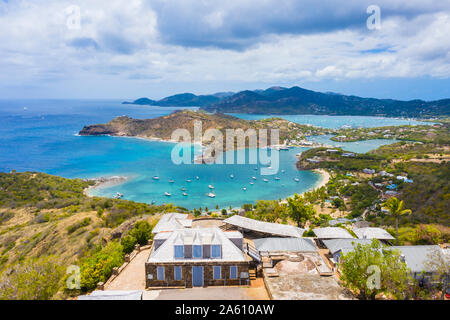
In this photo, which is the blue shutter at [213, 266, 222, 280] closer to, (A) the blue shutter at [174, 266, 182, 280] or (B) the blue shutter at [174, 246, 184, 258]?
(A) the blue shutter at [174, 266, 182, 280]

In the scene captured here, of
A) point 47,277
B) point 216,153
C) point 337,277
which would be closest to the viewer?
point 47,277

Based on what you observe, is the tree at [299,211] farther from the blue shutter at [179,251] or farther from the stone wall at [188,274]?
the blue shutter at [179,251]

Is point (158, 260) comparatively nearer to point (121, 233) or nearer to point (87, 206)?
point (121, 233)

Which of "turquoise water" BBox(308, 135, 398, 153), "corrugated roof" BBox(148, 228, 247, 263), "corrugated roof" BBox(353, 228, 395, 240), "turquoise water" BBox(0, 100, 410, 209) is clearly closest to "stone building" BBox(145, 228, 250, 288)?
"corrugated roof" BBox(148, 228, 247, 263)

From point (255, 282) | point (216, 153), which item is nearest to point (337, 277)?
point (255, 282)

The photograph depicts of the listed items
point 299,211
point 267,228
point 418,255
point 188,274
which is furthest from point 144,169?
point 418,255
